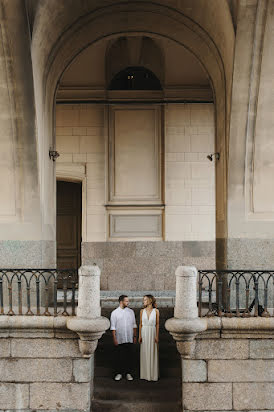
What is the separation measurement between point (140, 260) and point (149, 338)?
5.00 m

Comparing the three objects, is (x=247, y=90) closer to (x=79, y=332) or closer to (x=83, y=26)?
(x=83, y=26)

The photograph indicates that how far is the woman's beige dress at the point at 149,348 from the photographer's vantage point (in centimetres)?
675

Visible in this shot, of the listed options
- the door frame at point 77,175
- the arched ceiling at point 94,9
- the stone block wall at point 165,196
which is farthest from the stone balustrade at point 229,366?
the door frame at point 77,175

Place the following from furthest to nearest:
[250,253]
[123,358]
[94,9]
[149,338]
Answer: [94,9]
[250,253]
[123,358]
[149,338]

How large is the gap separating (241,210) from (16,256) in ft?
12.3

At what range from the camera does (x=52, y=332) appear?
21.1 ft

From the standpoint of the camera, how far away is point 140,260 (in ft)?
38.4

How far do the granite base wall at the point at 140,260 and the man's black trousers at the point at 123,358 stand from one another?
15.1 feet

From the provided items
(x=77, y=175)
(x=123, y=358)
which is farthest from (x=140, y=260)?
(x=123, y=358)

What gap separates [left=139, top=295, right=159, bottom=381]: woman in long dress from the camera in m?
6.75

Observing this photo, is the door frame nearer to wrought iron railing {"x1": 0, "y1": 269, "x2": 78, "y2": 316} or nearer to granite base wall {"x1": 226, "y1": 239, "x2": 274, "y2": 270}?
wrought iron railing {"x1": 0, "y1": 269, "x2": 78, "y2": 316}

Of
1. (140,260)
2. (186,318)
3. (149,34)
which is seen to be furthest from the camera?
(140,260)

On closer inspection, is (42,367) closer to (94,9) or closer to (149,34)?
(94,9)

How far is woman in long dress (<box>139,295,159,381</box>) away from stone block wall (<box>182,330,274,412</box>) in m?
0.51
